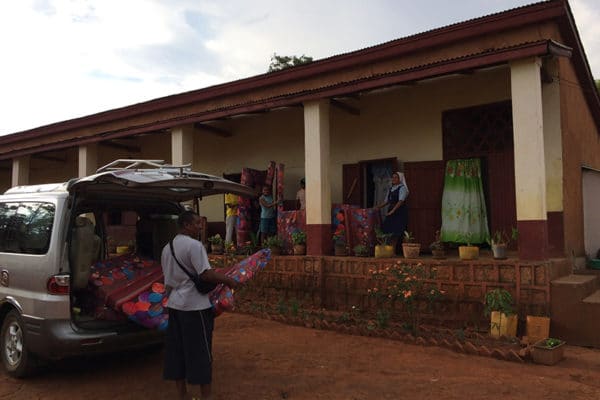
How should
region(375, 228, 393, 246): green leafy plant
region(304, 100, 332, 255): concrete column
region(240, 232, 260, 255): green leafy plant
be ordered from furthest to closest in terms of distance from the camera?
region(240, 232, 260, 255): green leafy plant < region(304, 100, 332, 255): concrete column < region(375, 228, 393, 246): green leafy plant

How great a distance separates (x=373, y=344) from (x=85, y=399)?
3.27m

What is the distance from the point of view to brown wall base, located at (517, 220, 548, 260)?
602 centimetres

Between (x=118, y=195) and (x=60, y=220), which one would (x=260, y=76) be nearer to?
(x=118, y=195)

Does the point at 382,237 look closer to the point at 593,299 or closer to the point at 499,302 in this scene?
Result: the point at 499,302

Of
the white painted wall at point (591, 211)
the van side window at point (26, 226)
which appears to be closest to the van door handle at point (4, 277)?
the van side window at point (26, 226)

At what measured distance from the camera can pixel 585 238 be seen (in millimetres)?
9023

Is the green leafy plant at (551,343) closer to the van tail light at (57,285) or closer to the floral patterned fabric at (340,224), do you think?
the floral patterned fabric at (340,224)

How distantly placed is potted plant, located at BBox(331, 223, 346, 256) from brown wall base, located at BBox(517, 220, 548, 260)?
2814 mm

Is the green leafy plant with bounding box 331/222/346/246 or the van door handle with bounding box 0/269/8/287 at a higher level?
the green leafy plant with bounding box 331/222/346/246

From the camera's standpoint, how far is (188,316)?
376cm

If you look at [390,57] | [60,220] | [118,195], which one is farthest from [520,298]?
[60,220]

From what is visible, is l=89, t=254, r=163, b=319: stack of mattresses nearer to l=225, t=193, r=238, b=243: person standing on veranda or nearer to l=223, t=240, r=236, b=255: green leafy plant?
l=223, t=240, r=236, b=255: green leafy plant

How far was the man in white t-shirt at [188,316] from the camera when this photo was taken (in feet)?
12.3

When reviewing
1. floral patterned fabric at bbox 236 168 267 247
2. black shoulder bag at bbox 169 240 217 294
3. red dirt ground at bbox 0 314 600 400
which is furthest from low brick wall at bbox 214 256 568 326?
black shoulder bag at bbox 169 240 217 294
